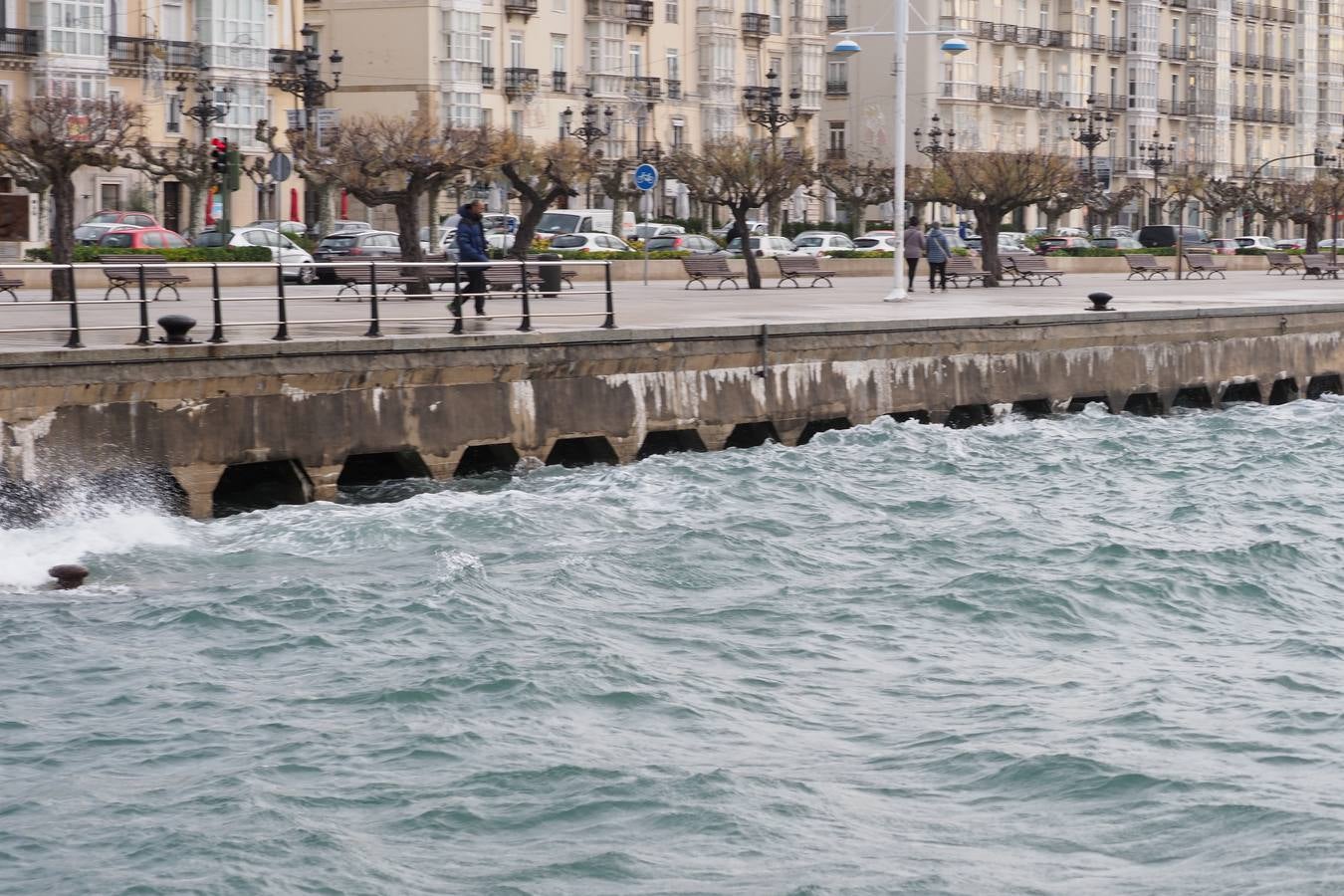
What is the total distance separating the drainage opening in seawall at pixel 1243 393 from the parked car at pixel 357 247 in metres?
19.1

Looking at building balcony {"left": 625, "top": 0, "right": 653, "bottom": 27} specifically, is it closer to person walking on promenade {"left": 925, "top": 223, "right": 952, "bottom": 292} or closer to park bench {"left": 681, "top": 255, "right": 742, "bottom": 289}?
park bench {"left": 681, "top": 255, "right": 742, "bottom": 289}

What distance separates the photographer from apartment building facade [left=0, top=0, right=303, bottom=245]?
206 feet

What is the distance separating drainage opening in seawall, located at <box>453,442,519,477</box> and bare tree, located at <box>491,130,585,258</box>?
16033 mm

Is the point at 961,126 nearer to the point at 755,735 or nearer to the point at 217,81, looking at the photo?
the point at 217,81

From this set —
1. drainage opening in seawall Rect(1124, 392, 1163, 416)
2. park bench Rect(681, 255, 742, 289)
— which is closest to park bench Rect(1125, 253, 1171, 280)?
park bench Rect(681, 255, 742, 289)

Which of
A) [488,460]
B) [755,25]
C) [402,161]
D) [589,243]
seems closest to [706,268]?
[402,161]

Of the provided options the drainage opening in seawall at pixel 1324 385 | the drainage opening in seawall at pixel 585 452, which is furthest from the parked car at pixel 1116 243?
the drainage opening in seawall at pixel 585 452

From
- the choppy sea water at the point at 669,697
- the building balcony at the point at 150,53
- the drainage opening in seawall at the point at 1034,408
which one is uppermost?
the building balcony at the point at 150,53

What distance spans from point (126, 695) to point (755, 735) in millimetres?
4005

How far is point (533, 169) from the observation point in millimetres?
51188

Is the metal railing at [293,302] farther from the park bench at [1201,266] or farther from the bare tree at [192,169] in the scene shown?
the park bench at [1201,266]

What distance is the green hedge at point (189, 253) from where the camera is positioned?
43938 mm

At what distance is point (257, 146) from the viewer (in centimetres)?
6962

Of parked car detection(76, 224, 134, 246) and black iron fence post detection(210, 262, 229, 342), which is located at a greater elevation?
parked car detection(76, 224, 134, 246)
